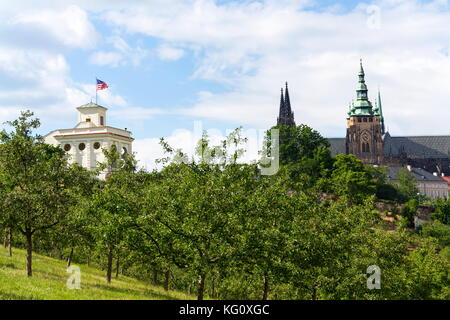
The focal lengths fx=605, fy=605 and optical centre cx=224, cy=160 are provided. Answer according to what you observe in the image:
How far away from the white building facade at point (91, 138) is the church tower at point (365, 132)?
115 m

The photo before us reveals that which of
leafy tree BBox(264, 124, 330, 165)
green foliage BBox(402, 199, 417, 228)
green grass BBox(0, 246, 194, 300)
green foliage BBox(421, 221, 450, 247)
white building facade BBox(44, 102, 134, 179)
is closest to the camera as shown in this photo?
green grass BBox(0, 246, 194, 300)

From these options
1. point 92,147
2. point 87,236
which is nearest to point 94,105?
point 92,147

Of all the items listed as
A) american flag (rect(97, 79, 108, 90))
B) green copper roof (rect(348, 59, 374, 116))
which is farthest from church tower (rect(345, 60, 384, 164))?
american flag (rect(97, 79, 108, 90))

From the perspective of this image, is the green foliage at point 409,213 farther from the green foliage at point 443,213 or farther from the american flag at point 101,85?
the american flag at point 101,85

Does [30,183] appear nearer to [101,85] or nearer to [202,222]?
[202,222]

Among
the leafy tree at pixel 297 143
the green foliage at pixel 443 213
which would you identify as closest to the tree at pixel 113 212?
the leafy tree at pixel 297 143

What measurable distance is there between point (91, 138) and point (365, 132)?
122m

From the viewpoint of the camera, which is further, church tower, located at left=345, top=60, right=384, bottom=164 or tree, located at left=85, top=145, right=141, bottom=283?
church tower, located at left=345, top=60, right=384, bottom=164

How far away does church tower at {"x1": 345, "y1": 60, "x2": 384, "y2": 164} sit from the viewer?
188m

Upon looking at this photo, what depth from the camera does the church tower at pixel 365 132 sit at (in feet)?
616

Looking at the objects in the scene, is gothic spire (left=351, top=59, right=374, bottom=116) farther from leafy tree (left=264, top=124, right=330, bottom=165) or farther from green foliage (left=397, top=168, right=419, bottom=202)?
leafy tree (left=264, top=124, right=330, bottom=165)

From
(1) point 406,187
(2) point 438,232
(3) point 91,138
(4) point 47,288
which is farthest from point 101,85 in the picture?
(1) point 406,187

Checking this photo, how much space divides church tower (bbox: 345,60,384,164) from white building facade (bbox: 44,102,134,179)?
11547 centimetres

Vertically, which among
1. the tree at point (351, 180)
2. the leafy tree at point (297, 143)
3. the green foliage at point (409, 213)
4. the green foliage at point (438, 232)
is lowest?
the green foliage at point (438, 232)
